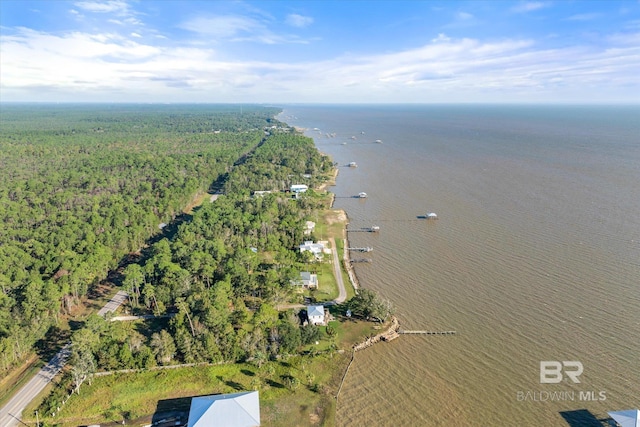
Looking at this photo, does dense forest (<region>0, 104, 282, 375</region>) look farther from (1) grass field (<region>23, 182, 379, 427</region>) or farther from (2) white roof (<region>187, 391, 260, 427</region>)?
(2) white roof (<region>187, 391, 260, 427</region>)

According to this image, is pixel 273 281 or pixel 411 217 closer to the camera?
pixel 273 281

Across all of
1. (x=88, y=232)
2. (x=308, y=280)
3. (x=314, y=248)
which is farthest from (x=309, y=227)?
(x=88, y=232)

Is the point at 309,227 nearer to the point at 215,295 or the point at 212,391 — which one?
the point at 215,295

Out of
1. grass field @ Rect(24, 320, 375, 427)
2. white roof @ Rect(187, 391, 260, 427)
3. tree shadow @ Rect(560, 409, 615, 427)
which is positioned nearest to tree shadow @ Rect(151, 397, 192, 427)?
grass field @ Rect(24, 320, 375, 427)

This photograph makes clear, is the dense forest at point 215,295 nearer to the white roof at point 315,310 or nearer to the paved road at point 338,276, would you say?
the white roof at point 315,310

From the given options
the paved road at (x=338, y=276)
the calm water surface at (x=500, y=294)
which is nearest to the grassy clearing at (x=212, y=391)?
the calm water surface at (x=500, y=294)

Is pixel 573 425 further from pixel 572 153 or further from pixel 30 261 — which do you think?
pixel 572 153

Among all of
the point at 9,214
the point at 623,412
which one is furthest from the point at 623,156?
the point at 9,214
